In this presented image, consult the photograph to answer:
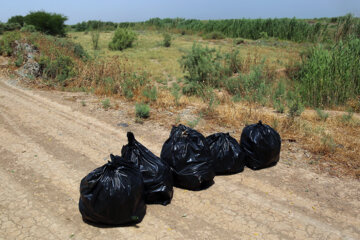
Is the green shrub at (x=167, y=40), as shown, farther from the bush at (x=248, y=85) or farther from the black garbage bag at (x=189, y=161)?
the black garbage bag at (x=189, y=161)

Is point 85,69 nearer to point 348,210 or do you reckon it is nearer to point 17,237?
point 17,237

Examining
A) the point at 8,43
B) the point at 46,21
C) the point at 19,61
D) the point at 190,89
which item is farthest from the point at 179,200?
the point at 46,21

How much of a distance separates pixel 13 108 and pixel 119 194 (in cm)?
532

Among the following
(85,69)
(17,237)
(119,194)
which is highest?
(85,69)

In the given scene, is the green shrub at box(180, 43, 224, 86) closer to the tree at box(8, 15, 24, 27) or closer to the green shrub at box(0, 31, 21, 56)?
the green shrub at box(0, 31, 21, 56)

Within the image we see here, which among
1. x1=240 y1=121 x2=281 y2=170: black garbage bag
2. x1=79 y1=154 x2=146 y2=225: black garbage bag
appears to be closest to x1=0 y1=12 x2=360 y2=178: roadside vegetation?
x1=240 y1=121 x2=281 y2=170: black garbage bag

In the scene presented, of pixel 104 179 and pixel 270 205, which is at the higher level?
pixel 104 179

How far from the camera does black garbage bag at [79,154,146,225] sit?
11.0ft

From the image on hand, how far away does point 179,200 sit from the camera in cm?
411

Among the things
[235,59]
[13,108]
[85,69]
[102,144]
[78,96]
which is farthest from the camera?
[235,59]

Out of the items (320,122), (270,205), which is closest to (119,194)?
(270,205)

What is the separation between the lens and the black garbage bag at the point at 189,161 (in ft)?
13.9

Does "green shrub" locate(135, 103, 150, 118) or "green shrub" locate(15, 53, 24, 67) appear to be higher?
"green shrub" locate(15, 53, 24, 67)

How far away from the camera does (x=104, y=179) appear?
3.39 metres
